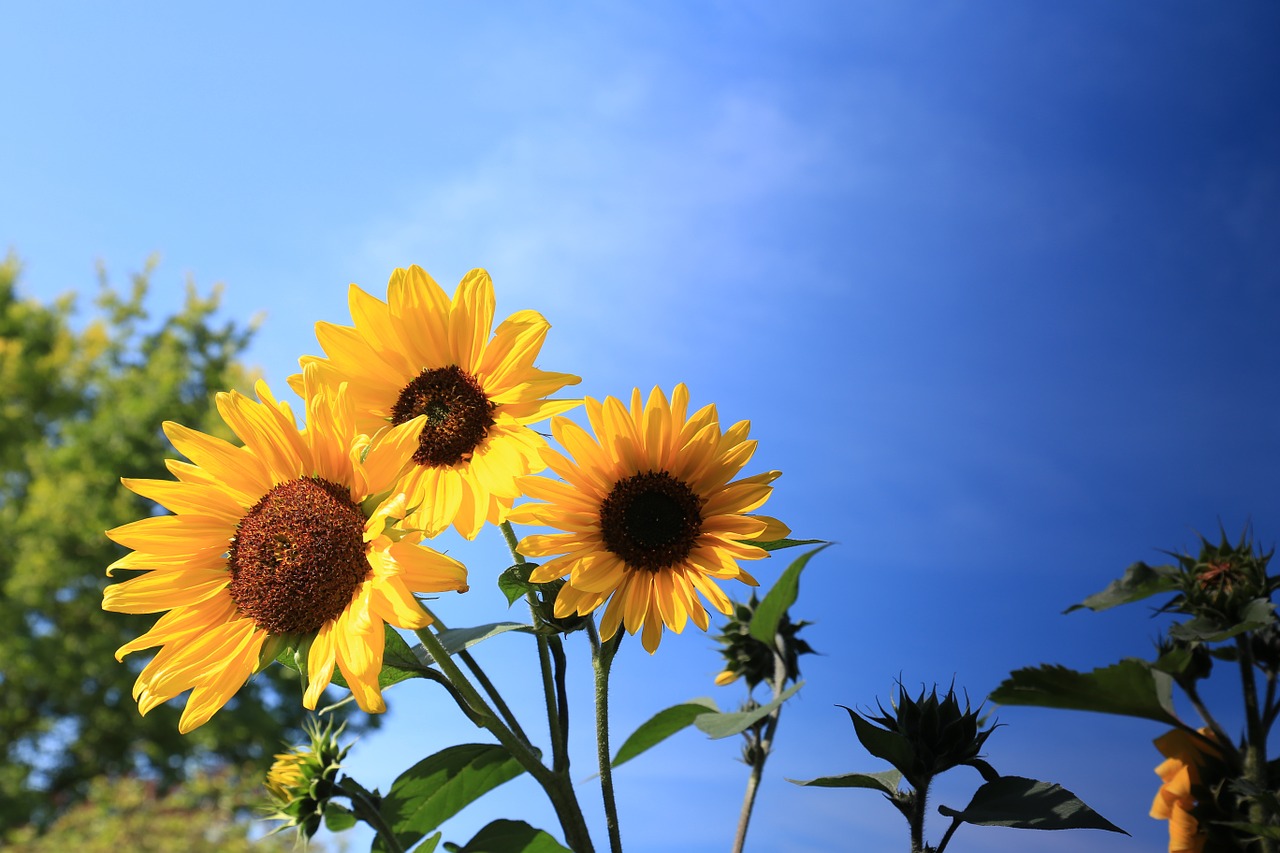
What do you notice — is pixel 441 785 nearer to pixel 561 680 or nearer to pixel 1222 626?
pixel 561 680

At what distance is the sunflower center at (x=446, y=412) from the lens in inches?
49.8

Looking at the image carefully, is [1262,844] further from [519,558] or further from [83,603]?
[83,603]

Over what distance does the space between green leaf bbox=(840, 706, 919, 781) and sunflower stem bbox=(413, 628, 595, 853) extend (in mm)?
369

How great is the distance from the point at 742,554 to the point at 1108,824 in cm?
45

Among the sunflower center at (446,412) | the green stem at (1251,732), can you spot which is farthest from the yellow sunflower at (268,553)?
the green stem at (1251,732)

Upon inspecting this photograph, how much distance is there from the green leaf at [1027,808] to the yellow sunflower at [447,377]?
0.61 m

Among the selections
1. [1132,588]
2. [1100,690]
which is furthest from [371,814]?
[1132,588]

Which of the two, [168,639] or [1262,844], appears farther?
[1262,844]

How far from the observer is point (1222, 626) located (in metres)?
1.65

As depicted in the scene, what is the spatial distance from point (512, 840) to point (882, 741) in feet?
1.63

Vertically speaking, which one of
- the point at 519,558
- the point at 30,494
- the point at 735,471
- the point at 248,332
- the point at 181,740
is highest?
the point at 248,332

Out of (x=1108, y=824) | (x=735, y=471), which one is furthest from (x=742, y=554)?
(x=1108, y=824)

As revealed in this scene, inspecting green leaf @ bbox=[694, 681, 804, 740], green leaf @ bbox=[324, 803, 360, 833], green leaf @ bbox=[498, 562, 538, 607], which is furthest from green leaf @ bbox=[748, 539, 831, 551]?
green leaf @ bbox=[324, 803, 360, 833]

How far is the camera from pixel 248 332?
54.4 feet
